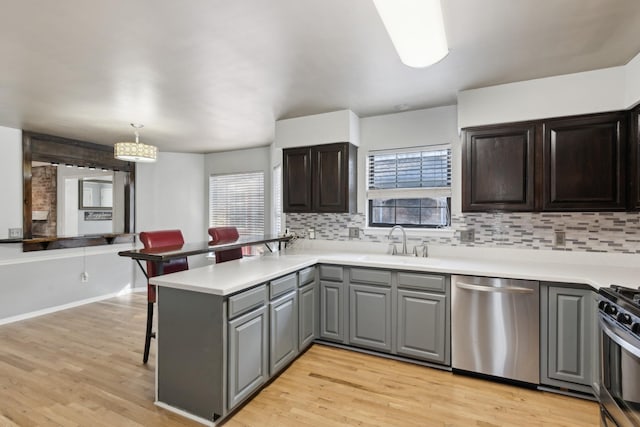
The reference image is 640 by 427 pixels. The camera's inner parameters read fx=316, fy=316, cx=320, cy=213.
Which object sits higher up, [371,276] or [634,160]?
[634,160]

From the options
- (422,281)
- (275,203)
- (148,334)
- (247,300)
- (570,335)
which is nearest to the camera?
(247,300)

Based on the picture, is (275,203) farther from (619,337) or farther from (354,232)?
(619,337)

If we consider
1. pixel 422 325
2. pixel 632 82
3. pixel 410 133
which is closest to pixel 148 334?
pixel 422 325

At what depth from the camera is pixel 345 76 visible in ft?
8.27

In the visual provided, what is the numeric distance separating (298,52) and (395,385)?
251 cm

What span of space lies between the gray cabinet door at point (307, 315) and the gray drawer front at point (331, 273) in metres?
0.14

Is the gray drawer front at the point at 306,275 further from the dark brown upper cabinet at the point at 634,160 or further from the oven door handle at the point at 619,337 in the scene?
the dark brown upper cabinet at the point at 634,160

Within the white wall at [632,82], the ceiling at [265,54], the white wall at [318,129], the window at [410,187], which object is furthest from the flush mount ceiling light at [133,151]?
the white wall at [632,82]

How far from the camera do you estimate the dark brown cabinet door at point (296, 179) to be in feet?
11.6

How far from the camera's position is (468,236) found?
121 inches

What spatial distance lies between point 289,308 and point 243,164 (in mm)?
3399

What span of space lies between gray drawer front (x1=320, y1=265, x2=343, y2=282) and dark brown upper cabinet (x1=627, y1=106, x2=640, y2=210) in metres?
2.27

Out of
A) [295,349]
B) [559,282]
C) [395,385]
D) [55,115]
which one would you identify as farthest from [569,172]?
[55,115]

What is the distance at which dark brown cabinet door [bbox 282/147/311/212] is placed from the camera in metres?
3.52
